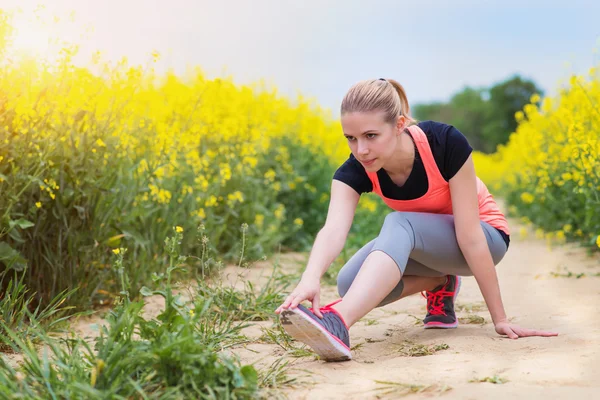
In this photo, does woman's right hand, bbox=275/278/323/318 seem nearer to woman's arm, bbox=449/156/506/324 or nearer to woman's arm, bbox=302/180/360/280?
woman's arm, bbox=302/180/360/280

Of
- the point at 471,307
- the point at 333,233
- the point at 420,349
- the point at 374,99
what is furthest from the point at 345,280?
the point at 471,307

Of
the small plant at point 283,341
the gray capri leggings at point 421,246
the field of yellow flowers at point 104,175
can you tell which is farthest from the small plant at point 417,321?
the field of yellow flowers at point 104,175

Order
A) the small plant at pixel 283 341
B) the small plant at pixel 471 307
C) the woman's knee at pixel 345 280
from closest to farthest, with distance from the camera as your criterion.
→ the small plant at pixel 283 341 < the woman's knee at pixel 345 280 < the small plant at pixel 471 307

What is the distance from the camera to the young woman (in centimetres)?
264

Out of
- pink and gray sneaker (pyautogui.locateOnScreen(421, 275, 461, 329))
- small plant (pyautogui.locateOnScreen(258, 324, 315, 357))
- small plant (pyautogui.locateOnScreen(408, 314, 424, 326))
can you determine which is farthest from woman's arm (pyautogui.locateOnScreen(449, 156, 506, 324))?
small plant (pyautogui.locateOnScreen(258, 324, 315, 357))

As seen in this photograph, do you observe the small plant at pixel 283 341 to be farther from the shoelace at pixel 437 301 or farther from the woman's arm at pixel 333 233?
the shoelace at pixel 437 301

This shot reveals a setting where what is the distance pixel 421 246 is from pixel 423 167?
0.34m

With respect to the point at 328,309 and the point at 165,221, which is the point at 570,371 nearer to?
the point at 328,309

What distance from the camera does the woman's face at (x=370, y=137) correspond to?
2.65 meters

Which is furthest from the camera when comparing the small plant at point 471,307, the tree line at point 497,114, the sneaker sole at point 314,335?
the tree line at point 497,114

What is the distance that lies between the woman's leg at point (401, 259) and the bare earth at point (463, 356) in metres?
0.23

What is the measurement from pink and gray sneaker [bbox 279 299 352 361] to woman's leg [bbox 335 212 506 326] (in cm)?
6

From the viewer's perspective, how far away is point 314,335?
2508 mm

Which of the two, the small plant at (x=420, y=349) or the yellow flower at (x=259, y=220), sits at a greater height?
the yellow flower at (x=259, y=220)
